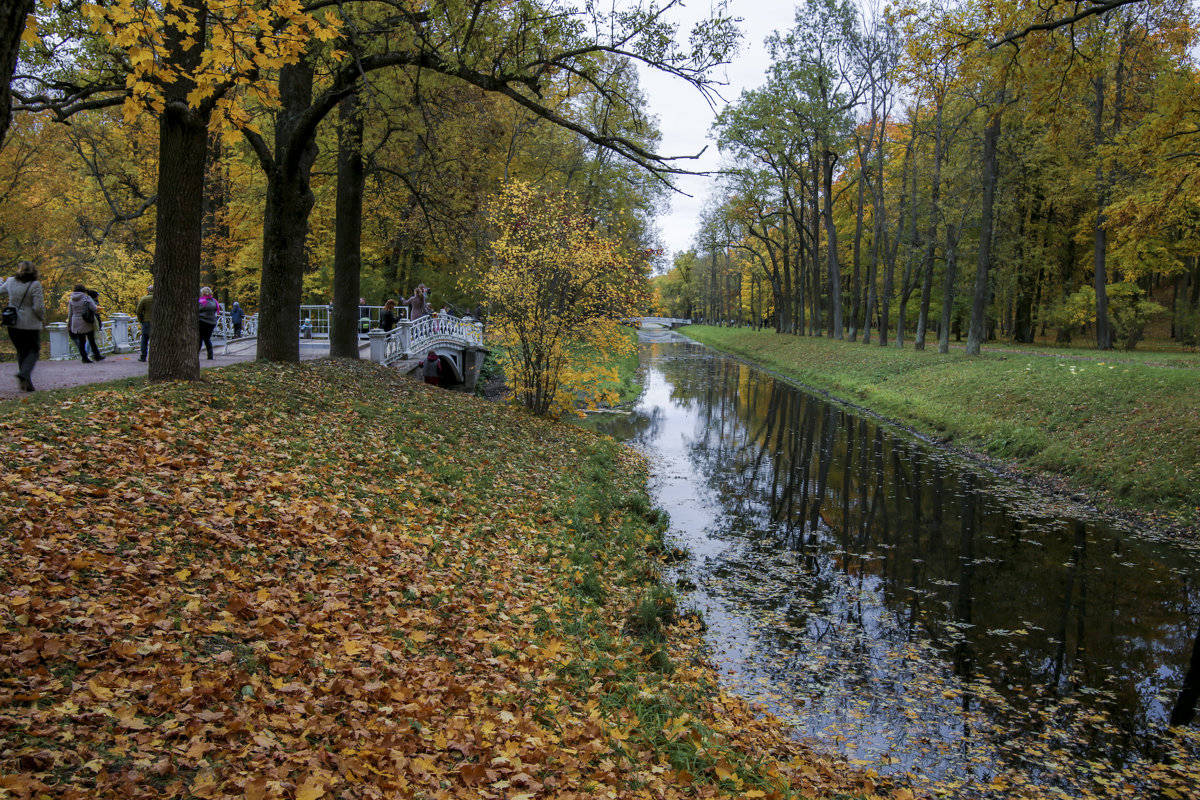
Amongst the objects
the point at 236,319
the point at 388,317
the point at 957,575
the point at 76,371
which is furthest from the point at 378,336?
the point at 957,575

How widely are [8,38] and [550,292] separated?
12.8m

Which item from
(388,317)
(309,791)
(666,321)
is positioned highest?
(666,321)

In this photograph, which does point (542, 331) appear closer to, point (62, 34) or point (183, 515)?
point (62, 34)

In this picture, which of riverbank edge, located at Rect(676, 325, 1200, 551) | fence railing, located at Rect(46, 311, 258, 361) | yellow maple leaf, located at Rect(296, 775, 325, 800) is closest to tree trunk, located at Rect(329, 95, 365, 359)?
fence railing, located at Rect(46, 311, 258, 361)

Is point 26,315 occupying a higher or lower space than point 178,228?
lower

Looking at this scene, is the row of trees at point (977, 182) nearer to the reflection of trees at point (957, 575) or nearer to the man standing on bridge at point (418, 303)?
the reflection of trees at point (957, 575)

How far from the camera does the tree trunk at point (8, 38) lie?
3418 millimetres

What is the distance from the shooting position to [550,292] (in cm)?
1609

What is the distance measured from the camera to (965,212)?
90.3 feet

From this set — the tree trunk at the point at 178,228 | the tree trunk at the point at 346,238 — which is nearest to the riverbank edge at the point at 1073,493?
the tree trunk at the point at 178,228

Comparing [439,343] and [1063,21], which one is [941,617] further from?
[439,343]

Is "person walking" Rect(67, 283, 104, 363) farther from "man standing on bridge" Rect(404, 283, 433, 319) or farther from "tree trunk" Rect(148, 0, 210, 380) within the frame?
"man standing on bridge" Rect(404, 283, 433, 319)

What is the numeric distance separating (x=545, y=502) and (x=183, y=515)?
214 inches

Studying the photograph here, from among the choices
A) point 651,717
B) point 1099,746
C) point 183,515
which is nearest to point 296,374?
point 183,515
